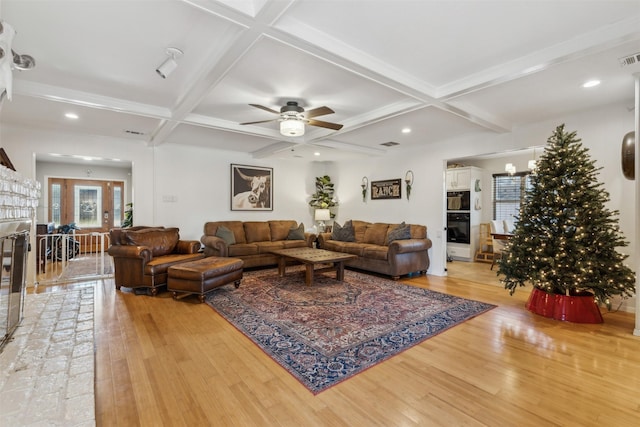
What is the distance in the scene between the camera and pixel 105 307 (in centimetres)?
359

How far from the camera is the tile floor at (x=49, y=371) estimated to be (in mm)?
1401

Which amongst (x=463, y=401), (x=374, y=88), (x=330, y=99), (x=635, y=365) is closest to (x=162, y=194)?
(x=330, y=99)

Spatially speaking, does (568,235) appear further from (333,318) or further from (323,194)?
(323,194)

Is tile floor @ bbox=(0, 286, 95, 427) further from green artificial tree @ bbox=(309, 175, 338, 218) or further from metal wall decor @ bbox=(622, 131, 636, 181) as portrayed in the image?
green artificial tree @ bbox=(309, 175, 338, 218)

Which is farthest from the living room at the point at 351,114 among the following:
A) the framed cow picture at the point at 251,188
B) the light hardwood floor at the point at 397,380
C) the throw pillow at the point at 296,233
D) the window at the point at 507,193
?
the window at the point at 507,193

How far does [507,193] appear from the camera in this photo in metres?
7.09

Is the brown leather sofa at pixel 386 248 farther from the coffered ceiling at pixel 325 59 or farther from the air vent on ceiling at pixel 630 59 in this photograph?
the air vent on ceiling at pixel 630 59

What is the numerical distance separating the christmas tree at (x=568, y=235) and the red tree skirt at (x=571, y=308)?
3.4 inches

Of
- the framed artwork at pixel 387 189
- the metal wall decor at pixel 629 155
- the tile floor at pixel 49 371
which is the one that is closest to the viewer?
the tile floor at pixel 49 371

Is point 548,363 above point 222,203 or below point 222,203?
below

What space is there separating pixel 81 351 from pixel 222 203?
14.9ft

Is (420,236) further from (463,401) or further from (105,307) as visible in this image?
(105,307)

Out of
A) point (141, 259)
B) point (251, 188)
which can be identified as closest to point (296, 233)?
point (251, 188)

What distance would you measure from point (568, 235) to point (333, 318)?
2803 mm
